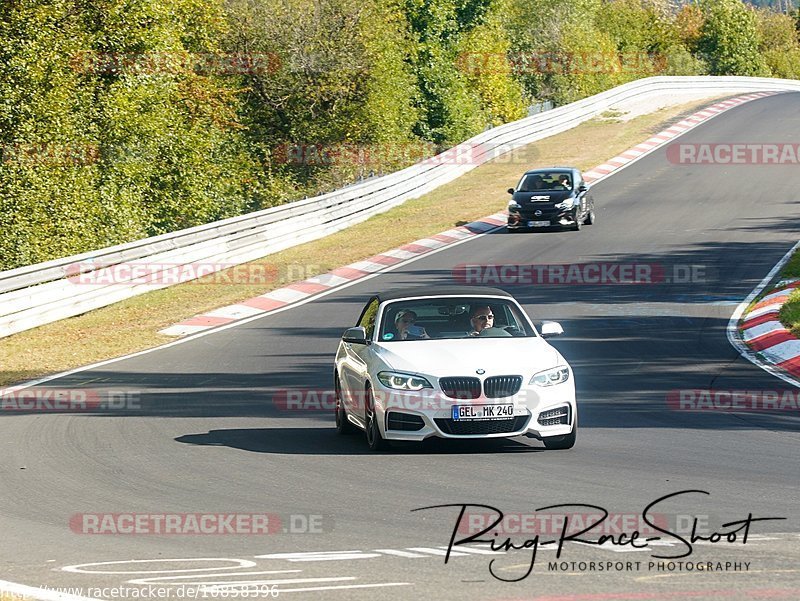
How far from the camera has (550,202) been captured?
31000 millimetres

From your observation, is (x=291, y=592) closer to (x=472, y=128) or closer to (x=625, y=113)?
(x=625, y=113)

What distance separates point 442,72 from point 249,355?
4928cm

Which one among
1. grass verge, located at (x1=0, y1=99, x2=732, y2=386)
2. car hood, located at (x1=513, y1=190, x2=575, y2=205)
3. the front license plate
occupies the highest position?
the front license plate

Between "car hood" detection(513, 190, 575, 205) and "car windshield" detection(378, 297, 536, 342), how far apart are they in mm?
19263

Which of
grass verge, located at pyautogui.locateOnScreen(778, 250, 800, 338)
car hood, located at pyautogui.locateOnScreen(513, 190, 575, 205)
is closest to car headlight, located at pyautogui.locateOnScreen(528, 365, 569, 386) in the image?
grass verge, located at pyautogui.locateOnScreen(778, 250, 800, 338)

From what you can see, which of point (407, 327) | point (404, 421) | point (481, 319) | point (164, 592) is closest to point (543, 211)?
point (481, 319)

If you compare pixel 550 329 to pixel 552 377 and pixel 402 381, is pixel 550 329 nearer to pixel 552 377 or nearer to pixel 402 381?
pixel 552 377

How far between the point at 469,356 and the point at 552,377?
73 centimetres

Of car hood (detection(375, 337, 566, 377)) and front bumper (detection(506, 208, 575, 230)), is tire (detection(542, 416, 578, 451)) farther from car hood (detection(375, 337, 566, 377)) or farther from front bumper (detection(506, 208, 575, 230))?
front bumper (detection(506, 208, 575, 230))

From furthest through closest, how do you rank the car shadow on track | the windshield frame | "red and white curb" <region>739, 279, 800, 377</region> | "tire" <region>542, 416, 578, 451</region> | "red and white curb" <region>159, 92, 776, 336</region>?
"red and white curb" <region>159, 92, 776, 336</region> → "red and white curb" <region>739, 279, 800, 377</region> → the windshield frame → the car shadow on track → "tire" <region>542, 416, 578, 451</region>

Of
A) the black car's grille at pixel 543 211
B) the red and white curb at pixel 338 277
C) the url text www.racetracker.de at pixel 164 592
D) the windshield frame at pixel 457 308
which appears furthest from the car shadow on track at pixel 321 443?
the black car's grille at pixel 543 211

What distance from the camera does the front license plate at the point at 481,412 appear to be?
34.5 ft

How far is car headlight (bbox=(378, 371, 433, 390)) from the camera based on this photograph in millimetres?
10641

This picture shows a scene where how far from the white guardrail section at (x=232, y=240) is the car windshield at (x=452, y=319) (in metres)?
10.5
